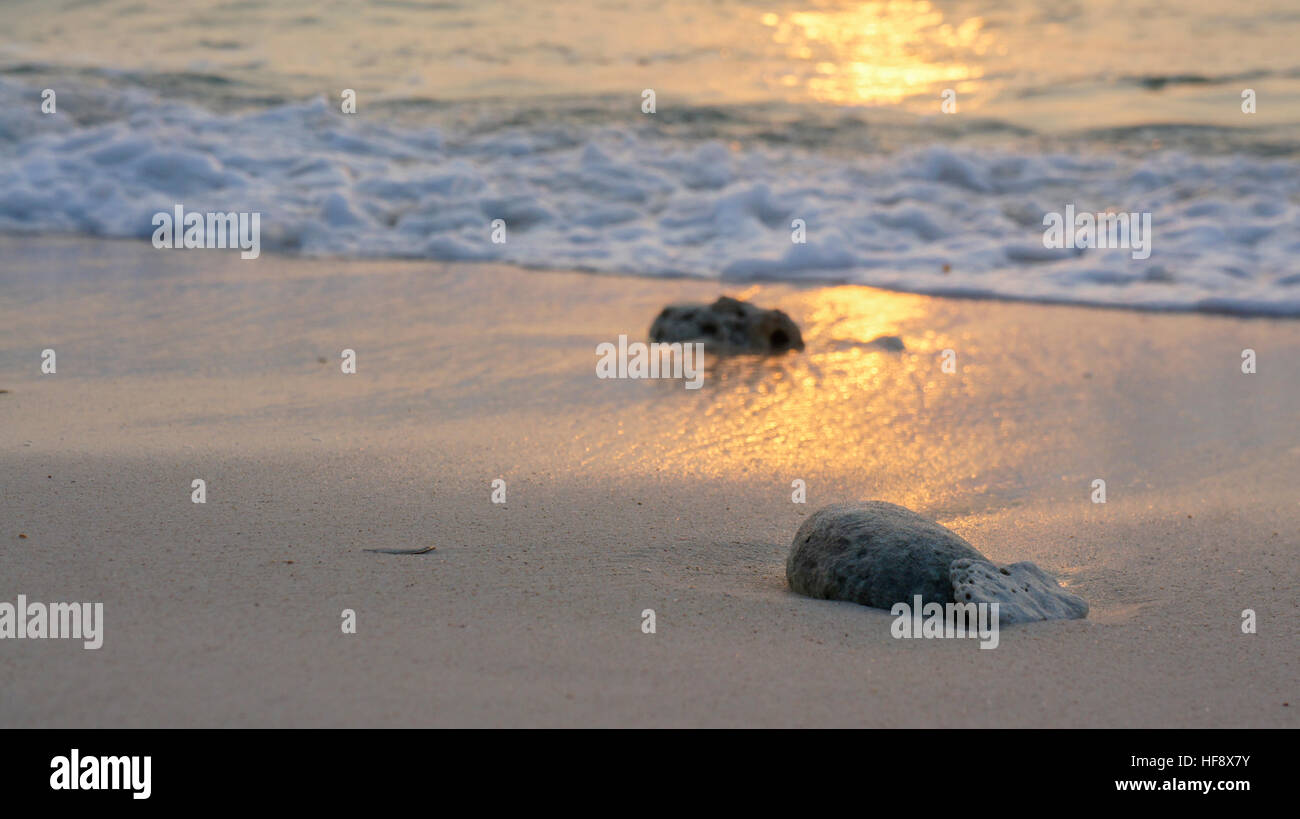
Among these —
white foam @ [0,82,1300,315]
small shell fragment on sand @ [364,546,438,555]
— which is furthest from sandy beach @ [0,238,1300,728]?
white foam @ [0,82,1300,315]

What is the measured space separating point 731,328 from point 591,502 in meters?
1.98

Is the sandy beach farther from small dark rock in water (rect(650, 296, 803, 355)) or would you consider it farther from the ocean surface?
the ocean surface

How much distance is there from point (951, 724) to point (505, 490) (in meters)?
1.65

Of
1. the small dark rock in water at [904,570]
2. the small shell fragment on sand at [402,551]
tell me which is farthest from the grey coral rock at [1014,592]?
the small shell fragment on sand at [402,551]

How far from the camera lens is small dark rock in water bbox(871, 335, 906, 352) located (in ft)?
17.4

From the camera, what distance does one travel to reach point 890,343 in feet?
17.5

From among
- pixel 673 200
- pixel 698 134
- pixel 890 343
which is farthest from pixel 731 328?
pixel 698 134

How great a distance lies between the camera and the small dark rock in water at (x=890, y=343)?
530 centimetres

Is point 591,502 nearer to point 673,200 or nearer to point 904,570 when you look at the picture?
point 904,570

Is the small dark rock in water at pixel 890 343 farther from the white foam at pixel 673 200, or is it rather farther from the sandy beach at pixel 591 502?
the white foam at pixel 673 200

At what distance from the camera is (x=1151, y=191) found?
8141 millimetres

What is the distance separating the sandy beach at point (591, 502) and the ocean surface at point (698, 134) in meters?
1.15

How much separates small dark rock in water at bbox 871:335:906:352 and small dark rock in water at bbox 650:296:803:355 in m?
0.36
